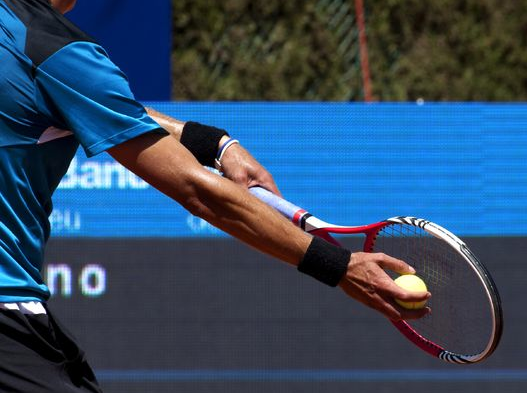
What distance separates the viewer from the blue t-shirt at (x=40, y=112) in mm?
2584

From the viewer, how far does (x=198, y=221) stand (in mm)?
5977

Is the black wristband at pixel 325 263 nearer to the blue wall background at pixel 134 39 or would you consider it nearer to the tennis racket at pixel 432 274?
the tennis racket at pixel 432 274

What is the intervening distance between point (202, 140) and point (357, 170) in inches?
105

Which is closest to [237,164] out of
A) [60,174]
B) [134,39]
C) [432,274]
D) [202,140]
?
[202,140]

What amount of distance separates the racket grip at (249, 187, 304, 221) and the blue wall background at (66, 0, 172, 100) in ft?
10.3

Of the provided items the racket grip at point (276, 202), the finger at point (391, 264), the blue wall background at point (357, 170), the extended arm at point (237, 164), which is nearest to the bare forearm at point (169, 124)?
the extended arm at point (237, 164)

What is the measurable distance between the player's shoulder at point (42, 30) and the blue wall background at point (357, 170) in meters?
3.32

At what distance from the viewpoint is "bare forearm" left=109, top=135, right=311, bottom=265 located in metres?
2.68

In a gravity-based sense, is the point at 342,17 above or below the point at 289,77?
above

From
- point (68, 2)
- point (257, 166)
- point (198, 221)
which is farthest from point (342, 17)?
point (68, 2)

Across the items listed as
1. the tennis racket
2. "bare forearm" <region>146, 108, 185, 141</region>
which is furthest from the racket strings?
"bare forearm" <region>146, 108, 185, 141</region>

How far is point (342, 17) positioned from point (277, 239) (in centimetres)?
679

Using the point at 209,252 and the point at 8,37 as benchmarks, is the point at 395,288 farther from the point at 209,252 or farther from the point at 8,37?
the point at 209,252

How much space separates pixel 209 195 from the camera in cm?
271
